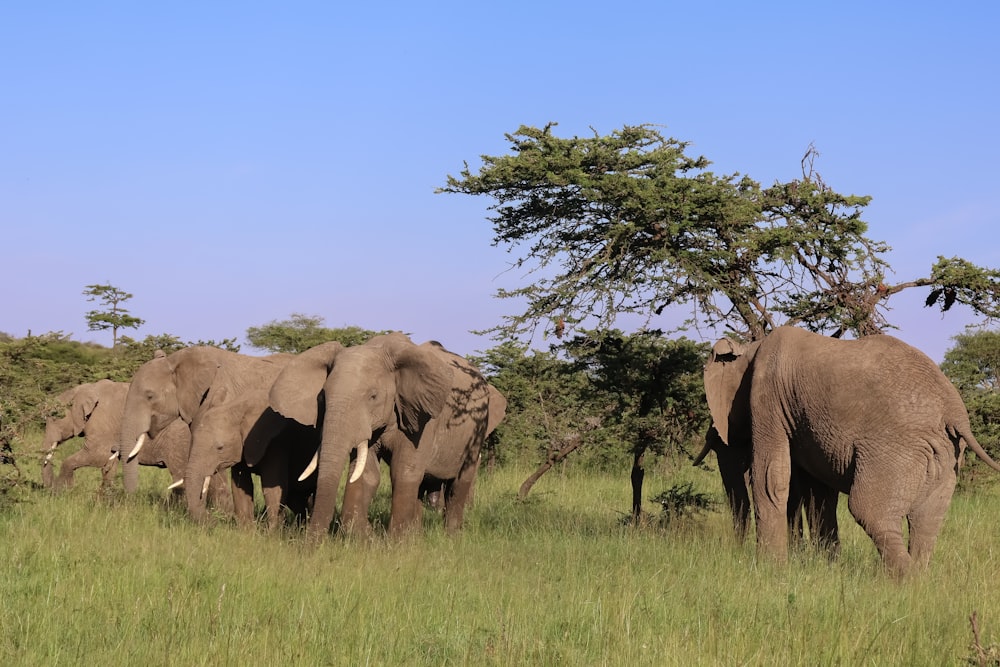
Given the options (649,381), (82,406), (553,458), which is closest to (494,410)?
(649,381)

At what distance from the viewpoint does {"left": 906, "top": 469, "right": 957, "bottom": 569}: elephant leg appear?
8.80m

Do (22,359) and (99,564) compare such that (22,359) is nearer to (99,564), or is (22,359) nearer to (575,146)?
(99,564)

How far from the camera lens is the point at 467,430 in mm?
12820

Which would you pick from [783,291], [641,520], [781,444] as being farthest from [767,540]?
[783,291]

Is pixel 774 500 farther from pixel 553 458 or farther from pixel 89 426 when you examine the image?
pixel 89 426

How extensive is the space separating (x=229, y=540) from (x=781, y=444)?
5282 millimetres

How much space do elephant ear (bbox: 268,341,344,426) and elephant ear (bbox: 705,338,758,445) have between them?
384 cm

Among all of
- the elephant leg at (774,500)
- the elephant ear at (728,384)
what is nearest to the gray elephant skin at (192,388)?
the elephant ear at (728,384)

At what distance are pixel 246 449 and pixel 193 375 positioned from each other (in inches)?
71.9

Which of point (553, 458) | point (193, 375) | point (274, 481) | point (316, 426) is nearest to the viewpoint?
point (316, 426)

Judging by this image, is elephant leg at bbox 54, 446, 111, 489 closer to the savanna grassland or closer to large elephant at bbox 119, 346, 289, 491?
large elephant at bbox 119, 346, 289, 491

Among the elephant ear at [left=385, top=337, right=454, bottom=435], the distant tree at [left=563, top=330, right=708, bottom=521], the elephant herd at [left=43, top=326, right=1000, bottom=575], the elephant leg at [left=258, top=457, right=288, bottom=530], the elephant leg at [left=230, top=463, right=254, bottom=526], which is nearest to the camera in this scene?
the elephant herd at [left=43, top=326, right=1000, bottom=575]

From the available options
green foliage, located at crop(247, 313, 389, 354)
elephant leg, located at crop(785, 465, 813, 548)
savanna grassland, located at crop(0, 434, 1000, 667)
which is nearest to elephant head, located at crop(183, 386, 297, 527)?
savanna grassland, located at crop(0, 434, 1000, 667)

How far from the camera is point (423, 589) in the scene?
803cm
